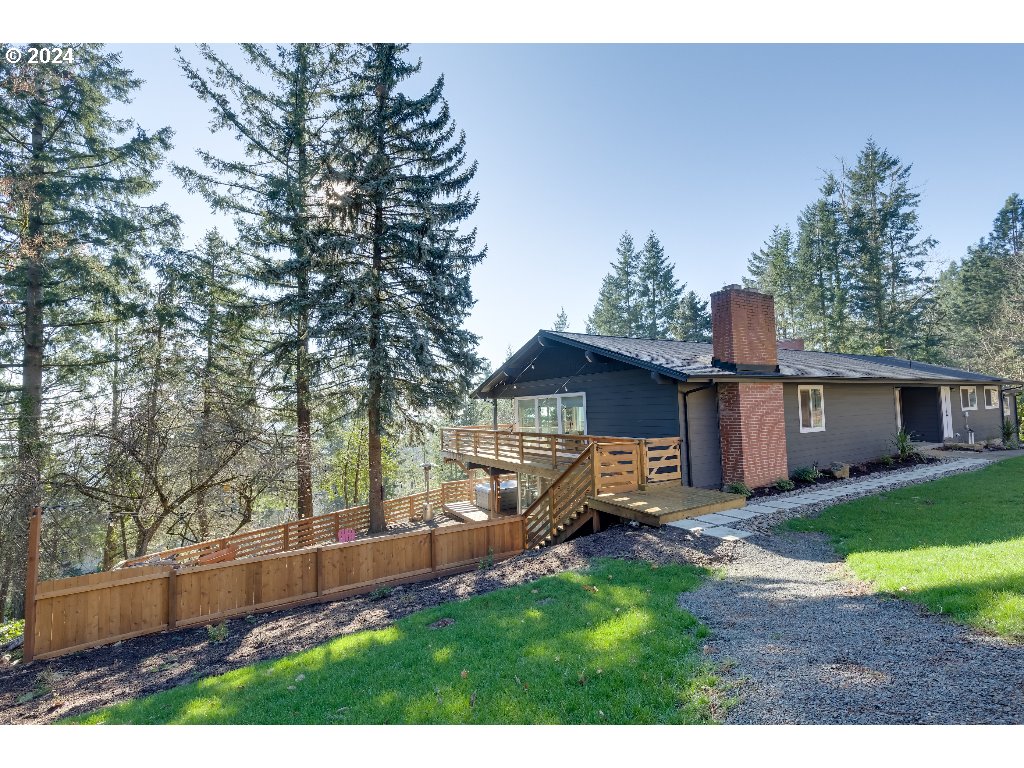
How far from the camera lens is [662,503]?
804 cm

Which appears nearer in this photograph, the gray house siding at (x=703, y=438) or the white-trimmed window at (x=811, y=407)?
the gray house siding at (x=703, y=438)

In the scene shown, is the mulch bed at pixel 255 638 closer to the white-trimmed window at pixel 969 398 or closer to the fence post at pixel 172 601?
the fence post at pixel 172 601

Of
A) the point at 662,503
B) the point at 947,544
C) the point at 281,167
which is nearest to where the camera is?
the point at 947,544

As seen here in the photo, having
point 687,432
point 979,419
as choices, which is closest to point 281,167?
point 687,432

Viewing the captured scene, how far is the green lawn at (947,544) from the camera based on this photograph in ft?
12.3

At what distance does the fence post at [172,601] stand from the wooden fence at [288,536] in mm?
3466

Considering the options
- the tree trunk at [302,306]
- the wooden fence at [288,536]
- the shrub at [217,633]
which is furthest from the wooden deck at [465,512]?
the shrub at [217,633]

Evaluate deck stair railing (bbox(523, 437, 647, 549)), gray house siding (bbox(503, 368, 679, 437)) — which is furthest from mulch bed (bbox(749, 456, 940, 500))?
deck stair railing (bbox(523, 437, 647, 549))

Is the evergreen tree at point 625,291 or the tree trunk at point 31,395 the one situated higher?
the evergreen tree at point 625,291

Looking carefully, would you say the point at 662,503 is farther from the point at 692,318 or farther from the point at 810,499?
the point at 692,318

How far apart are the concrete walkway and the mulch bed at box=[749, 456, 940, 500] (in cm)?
22

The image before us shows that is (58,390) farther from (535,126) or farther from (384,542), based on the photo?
(535,126)

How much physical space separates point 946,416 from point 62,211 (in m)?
29.1

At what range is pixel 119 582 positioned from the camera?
6051 millimetres
